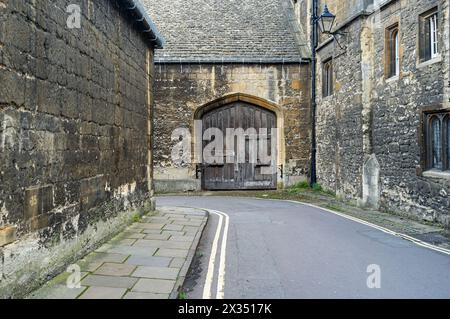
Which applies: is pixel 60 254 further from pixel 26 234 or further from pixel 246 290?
pixel 246 290

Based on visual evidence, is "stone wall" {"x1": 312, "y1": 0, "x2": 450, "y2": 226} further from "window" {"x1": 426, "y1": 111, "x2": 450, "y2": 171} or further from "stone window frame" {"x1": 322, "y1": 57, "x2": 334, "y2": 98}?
"stone window frame" {"x1": 322, "y1": 57, "x2": 334, "y2": 98}

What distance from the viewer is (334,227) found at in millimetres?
8312

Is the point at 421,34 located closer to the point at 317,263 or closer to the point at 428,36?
the point at 428,36

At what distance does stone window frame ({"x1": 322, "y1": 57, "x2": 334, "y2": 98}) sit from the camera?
14456mm

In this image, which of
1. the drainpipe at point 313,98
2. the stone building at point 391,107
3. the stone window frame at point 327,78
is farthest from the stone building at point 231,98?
the stone building at point 391,107

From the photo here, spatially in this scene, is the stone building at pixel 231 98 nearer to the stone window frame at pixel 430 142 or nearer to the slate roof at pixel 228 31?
the slate roof at pixel 228 31

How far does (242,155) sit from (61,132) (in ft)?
39.1

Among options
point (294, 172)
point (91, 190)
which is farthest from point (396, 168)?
Answer: point (91, 190)

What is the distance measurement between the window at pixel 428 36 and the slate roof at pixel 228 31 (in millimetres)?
7245

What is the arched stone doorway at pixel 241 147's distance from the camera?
53.9ft

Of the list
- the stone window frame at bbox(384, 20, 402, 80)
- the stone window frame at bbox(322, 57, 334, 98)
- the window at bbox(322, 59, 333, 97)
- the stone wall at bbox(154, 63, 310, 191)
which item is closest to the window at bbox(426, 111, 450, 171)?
the stone window frame at bbox(384, 20, 402, 80)

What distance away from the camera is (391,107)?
33.4 feet

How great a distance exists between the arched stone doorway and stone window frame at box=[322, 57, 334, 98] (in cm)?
212
